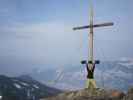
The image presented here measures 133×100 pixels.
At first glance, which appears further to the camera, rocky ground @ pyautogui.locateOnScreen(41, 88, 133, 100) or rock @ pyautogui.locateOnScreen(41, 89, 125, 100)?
rock @ pyautogui.locateOnScreen(41, 89, 125, 100)

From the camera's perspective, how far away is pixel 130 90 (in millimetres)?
70000

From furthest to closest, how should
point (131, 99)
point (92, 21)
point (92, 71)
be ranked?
point (92, 21)
point (92, 71)
point (131, 99)

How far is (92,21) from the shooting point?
77688 millimetres

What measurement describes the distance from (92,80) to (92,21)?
12.3 metres

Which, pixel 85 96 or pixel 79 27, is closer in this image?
pixel 85 96

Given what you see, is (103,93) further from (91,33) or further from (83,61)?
(91,33)

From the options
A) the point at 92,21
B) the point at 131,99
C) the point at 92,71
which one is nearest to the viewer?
the point at 131,99

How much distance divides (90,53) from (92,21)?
21.7ft

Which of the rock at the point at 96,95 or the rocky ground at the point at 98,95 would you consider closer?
the rocky ground at the point at 98,95

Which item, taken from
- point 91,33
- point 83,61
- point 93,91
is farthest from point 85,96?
point 91,33

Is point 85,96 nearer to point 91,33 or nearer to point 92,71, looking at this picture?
point 92,71

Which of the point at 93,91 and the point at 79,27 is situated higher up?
the point at 79,27

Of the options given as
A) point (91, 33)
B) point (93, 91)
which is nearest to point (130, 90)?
point (93, 91)

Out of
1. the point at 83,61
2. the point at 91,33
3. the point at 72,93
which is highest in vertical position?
the point at 91,33
